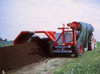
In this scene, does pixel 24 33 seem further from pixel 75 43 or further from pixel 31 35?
pixel 75 43

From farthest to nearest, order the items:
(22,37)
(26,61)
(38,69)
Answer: (22,37)
(26,61)
(38,69)

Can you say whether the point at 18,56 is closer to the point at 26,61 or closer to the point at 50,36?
the point at 26,61

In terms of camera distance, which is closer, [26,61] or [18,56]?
[26,61]

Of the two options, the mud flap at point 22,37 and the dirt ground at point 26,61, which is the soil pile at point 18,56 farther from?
the mud flap at point 22,37

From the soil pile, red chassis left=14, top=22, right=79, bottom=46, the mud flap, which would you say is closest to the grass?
the soil pile

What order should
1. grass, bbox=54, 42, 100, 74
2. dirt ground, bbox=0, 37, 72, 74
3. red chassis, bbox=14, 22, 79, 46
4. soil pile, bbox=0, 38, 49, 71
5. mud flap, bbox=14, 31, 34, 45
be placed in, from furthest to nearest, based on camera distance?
mud flap, bbox=14, 31, 34, 45 < red chassis, bbox=14, 22, 79, 46 < soil pile, bbox=0, 38, 49, 71 < dirt ground, bbox=0, 37, 72, 74 < grass, bbox=54, 42, 100, 74

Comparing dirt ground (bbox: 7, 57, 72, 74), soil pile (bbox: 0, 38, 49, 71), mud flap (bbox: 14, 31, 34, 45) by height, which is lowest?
dirt ground (bbox: 7, 57, 72, 74)

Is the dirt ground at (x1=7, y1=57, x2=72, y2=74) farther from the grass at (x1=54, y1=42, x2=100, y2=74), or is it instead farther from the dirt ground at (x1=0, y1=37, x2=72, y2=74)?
the grass at (x1=54, y1=42, x2=100, y2=74)

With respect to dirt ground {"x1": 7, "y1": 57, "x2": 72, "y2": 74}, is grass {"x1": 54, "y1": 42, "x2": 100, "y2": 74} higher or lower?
higher

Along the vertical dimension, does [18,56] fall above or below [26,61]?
above

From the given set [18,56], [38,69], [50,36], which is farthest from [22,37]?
[38,69]

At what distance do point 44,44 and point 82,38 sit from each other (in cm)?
353

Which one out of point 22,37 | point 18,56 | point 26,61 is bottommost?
point 26,61

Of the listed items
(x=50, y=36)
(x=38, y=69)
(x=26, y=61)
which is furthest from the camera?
(x=50, y=36)
